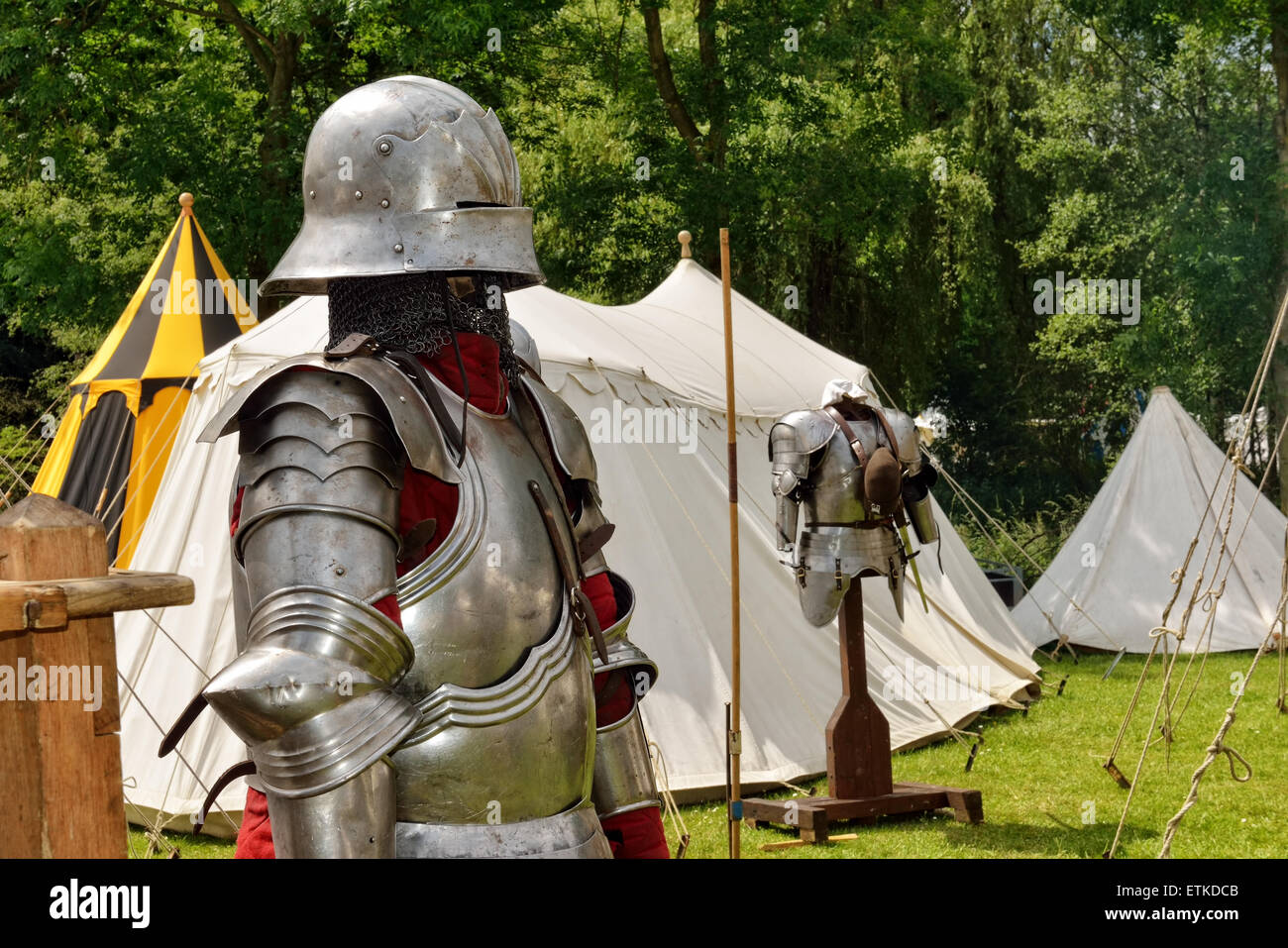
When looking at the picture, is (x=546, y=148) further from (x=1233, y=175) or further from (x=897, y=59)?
(x=1233, y=175)

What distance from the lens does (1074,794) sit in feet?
22.8

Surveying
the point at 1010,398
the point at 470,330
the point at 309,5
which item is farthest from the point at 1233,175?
the point at 470,330

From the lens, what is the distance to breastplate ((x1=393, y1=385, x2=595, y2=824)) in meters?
2.12

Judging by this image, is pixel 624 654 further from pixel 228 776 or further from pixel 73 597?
pixel 73 597

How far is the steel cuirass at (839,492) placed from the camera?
6273 mm

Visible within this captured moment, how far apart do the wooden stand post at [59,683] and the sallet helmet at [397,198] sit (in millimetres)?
590

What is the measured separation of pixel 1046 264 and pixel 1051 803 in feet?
44.2

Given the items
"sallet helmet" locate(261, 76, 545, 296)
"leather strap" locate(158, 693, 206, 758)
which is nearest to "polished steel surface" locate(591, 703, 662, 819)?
"leather strap" locate(158, 693, 206, 758)

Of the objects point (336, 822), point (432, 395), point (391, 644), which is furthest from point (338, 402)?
point (336, 822)

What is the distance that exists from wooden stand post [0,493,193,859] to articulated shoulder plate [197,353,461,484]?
9.9 inches

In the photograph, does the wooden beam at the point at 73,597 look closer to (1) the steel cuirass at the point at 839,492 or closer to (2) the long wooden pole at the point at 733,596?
(2) the long wooden pole at the point at 733,596

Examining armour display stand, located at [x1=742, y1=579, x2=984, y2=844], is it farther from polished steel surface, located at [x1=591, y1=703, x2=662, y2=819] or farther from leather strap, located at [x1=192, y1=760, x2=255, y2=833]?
leather strap, located at [x1=192, y1=760, x2=255, y2=833]

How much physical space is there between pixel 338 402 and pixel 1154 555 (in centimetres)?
1081

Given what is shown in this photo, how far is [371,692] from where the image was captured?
77.7 inches
